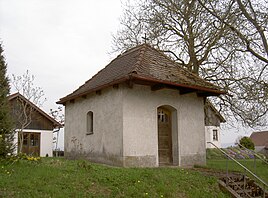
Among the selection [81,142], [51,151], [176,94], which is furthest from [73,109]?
[51,151]

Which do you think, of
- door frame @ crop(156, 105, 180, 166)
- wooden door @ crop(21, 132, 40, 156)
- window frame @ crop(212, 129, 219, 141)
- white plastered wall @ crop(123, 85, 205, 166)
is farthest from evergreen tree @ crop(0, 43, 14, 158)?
window frame @ crop(212, 129, 219, 141)

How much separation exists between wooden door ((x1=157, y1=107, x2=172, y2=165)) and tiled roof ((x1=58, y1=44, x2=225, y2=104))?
172 centimetres

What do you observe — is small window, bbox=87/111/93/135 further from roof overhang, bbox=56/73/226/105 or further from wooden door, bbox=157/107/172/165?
wooden door, bbox=157/107/172/165

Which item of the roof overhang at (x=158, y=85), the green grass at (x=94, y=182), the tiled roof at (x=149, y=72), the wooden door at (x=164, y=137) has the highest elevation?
the tiled roof at (x=149, y=72)

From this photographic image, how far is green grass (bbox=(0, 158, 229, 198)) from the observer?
7.93 meters

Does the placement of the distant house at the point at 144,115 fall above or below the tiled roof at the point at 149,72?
below

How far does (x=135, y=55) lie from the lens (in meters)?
14.7

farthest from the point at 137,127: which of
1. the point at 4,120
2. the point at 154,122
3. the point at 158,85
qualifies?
the point at 4,120

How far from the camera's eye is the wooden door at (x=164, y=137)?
13633 mm

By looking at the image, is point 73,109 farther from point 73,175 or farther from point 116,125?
point 73,175

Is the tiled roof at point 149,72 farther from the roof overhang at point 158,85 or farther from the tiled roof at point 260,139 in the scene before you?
the tiled roof at point 260,139

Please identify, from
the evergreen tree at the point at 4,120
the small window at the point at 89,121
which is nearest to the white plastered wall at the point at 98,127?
the small window at the point at 89,121

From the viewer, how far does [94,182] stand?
8.80 metres

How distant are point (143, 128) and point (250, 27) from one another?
5.87 meters
